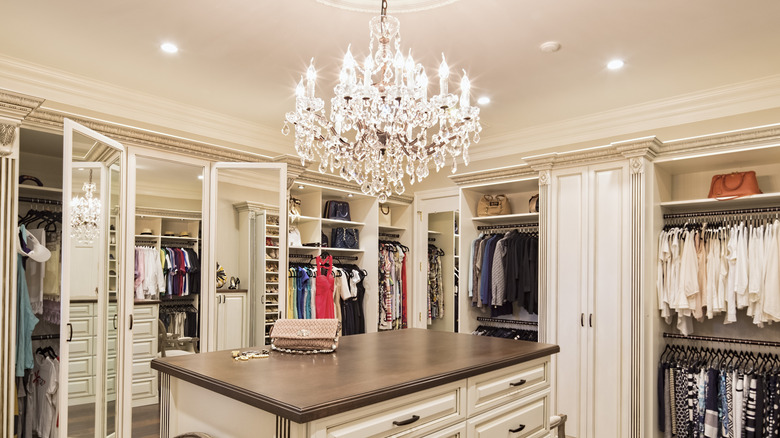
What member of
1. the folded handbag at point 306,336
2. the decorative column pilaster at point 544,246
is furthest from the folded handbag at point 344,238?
the folded handbag at point 306,336

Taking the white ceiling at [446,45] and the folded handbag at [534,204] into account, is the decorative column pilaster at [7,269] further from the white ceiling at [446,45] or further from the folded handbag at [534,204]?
the folded handbag at [534,204]

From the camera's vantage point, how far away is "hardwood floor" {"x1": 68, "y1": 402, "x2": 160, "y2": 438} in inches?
125

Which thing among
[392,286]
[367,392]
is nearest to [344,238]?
[392,286]

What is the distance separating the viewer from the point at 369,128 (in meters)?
2.65

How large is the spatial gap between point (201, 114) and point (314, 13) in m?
2.20

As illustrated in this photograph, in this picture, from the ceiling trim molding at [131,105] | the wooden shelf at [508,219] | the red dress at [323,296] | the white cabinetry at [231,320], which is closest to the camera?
the ceiling trim molding at [131,105]

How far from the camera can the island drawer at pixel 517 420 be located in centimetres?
225

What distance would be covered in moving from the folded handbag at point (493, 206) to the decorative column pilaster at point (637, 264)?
4.57 ft

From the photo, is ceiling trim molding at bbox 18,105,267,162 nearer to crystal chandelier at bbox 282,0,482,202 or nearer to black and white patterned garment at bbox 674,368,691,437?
crystal chandelier at bbox 282,0,482,202

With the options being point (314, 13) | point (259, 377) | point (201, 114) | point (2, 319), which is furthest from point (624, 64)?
point (2, 319)

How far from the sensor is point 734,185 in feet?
12.3

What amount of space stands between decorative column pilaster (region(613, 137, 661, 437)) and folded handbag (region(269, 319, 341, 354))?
8.02 feet

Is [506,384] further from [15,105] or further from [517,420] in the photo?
[15,105]

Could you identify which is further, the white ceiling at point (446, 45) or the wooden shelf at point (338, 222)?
the wooden shelf at point (338, 222)
